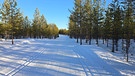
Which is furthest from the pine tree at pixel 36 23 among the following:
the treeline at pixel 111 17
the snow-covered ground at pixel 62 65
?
the snow-covered ground at pixel 62 65

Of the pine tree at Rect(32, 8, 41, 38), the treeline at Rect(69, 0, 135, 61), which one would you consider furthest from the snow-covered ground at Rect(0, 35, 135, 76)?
the pine tree at Rect(32, 8, 41, 38)

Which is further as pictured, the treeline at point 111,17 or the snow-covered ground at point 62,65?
the treeline at point 111,17

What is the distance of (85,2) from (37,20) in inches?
1523

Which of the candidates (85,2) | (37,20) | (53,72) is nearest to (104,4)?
(85,2)

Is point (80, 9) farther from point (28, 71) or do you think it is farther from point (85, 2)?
point (28, 71)

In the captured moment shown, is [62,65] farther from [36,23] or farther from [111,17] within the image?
[36,23]

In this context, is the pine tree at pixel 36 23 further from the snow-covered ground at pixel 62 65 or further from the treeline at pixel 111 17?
the snow-covered ground at pixel 62 65

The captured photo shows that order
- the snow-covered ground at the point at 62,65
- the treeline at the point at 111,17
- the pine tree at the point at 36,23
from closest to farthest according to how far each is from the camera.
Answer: the snow-covered ground at the point at 62,65, the treeline at the point at 111,17, the pine tree at the point at 36,23

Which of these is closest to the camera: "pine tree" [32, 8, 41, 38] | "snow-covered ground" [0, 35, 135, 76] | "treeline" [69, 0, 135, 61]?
"snow-covered ground" [0, 35, 135, 76]

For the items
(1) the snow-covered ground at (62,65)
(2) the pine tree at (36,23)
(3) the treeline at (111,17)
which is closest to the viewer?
(1) the snow-covered ground at (62,65)

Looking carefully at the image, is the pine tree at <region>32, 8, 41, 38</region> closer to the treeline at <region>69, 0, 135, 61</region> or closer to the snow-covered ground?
the treeline at <region>69, 0, 135, 61</region>

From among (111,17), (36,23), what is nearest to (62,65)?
(111,17)

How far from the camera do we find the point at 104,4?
5600 cm

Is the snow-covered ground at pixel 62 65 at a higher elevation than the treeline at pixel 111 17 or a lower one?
lower
